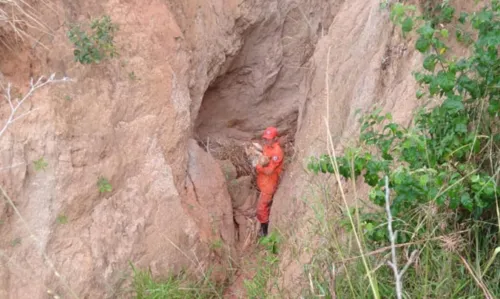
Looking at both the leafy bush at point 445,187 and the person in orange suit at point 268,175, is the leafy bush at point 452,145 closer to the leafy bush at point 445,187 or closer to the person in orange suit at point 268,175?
the leafy bush at point 445,187

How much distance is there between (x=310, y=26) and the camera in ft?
23.0

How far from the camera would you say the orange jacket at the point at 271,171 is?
6.21 metres

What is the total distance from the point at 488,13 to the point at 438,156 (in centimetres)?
65

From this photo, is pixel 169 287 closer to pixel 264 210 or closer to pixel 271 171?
pixel 264 210

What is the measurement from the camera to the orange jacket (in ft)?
20.4

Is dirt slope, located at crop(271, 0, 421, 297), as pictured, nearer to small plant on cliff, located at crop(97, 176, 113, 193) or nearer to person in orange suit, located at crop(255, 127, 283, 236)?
person in orange suit, located at crop(255, 127, 283, 236)

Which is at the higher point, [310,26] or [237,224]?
[310,26]

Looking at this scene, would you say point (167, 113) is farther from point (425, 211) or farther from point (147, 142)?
point (425, 211)

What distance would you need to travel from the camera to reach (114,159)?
182 inches

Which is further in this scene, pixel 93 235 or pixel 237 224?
pixel 237 224

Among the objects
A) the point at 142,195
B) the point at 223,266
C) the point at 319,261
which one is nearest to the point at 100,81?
the point at 142,195

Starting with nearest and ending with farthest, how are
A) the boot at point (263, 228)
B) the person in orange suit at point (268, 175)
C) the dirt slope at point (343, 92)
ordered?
the dirt slope at point (343, 92)
the boot at point (263, 228)
the person in orange suit at point (268, 175)

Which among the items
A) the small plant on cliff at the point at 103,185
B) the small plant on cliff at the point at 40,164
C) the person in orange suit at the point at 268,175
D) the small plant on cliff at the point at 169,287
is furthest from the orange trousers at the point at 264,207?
the small plant on cliff at the point at 40,164

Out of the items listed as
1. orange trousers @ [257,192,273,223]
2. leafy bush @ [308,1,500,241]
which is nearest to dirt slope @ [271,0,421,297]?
orange trousers @ [257,192,273,223]
